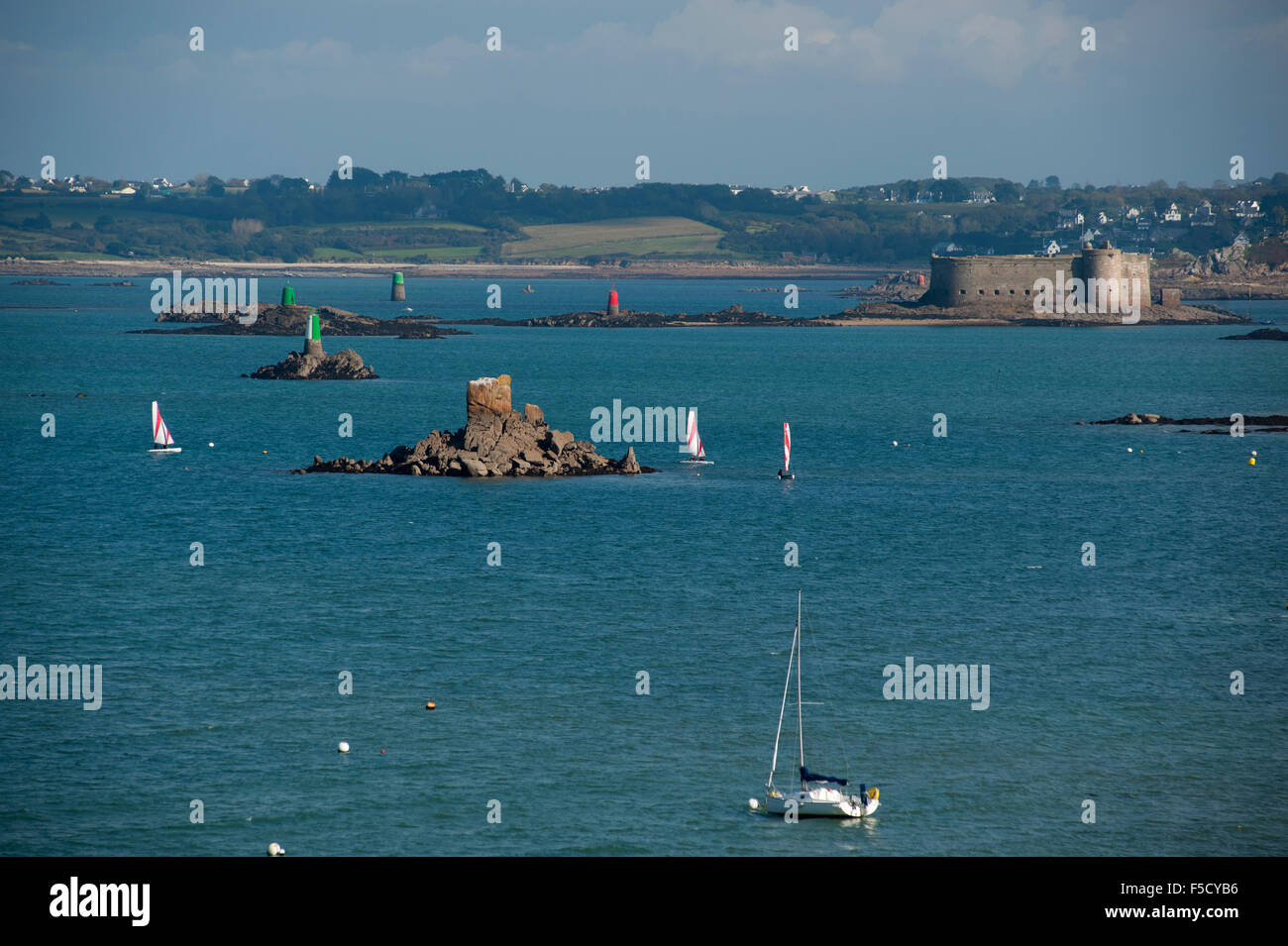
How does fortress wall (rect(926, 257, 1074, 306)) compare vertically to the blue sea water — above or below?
above

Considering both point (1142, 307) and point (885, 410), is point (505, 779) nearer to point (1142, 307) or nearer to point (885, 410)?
point (885, 410)

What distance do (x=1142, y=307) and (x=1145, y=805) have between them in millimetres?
179160

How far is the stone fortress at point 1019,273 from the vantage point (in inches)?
7279

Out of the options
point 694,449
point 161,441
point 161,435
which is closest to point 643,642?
point 694,449

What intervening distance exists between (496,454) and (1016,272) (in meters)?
137

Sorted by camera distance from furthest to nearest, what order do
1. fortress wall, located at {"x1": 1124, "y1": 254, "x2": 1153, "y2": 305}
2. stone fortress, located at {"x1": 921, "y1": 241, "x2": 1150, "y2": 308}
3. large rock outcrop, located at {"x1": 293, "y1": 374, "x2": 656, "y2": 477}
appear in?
fortress wall, located at {"x1": 1124, "y1": 254, "x2": 1153, "y2": 305} → stone fortress, located at {"x1": 921, "y1": 241, "x2": 1150, "y2": 308} → large rock outcrop, located at {"x1": 293, "y1": 374, "x2": 656, "y2": 477}

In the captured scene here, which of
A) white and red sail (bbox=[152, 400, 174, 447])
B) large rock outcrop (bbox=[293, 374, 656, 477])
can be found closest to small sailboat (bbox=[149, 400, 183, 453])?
white and red sail (bbox=[152, 400, 174, 447])

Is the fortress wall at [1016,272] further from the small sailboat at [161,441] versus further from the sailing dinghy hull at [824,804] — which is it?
the sailing dinghy hull at [824,804]

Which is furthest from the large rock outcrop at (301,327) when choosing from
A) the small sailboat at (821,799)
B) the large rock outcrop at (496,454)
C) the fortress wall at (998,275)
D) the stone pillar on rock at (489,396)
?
the small sailboat at (821,799)

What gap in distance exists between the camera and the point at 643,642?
3631cm

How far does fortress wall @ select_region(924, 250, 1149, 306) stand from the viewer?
185 meters

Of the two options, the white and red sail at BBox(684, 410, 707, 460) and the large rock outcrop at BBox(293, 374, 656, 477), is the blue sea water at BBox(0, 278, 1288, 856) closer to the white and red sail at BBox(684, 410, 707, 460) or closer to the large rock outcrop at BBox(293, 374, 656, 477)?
the large rock outcrop at BBox(293, 374, 656, 477)

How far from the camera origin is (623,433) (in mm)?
83812

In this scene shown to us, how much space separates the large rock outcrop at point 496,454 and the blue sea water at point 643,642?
1185mm
